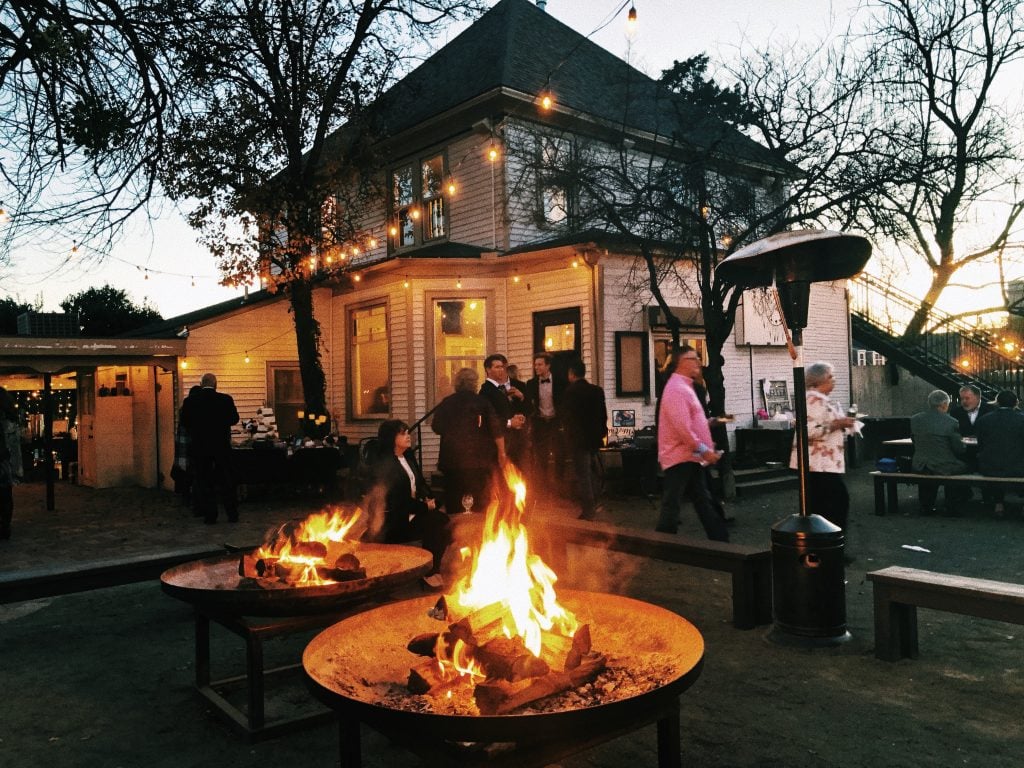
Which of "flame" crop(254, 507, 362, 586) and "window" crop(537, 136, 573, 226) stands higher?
"window" crop(537, 136, 573, 226)

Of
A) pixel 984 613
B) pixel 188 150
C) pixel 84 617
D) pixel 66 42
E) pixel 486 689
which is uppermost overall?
pixel 188 150

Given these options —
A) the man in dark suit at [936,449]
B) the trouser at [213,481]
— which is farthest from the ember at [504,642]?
the man in dark suit at [936,449]

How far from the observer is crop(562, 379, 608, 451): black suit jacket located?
9609 millimetres

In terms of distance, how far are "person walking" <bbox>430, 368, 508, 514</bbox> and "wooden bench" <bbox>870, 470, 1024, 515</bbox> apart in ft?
19.1

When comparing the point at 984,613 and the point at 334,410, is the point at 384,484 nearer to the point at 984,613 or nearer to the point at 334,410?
the point at 984,613

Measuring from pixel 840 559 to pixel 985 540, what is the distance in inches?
185

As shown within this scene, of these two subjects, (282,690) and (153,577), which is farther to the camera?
(153,577)

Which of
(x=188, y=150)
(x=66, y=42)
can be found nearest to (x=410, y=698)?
(x=66, y=42)

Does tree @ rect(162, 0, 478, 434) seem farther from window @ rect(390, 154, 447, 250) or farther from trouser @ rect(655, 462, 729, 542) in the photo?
trouser @ rect(655, 462, 729, 542)

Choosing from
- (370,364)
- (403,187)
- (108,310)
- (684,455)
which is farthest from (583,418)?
(108,310)

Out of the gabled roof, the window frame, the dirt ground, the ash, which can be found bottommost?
the dirt ground

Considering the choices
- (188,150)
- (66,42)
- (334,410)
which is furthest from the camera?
(334,410)

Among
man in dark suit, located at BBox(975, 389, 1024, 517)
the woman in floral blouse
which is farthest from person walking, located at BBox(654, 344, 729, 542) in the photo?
man in dark suit, located at BBox(975, 389, 1024, 517)

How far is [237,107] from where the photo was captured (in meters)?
13.9
